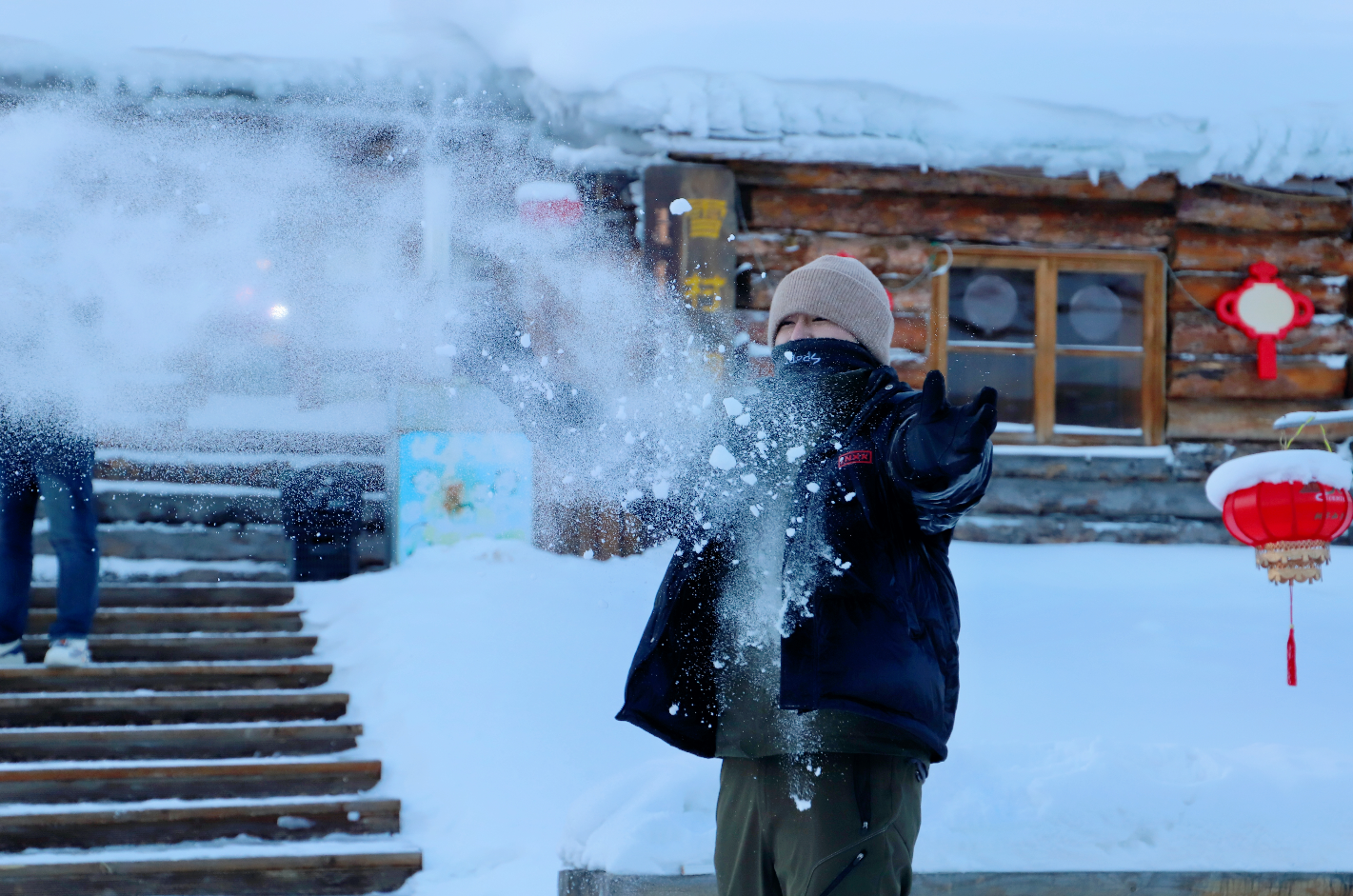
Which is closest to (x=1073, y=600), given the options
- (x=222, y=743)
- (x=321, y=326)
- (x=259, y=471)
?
(x=222, y=743)

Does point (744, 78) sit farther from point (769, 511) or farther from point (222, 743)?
point (769, 511)

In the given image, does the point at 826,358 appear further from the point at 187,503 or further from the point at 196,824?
the point at 187,503

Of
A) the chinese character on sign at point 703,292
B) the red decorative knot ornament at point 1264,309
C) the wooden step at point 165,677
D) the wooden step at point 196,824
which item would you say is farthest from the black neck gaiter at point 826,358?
the red decorative knot ornament at point 1264,309

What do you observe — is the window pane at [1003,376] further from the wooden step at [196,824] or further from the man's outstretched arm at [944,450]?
the man's outstretched arm at [944,450]

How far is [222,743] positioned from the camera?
4.20 meters

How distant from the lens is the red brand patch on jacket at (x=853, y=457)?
5.69 feet

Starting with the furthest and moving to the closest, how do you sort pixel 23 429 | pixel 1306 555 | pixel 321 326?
pixel 321 326
pixel 23 429
pixel 1306 555

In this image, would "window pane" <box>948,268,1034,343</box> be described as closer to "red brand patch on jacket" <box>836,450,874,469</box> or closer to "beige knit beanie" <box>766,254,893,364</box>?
"beige knit beanie" <box>766,254,893,364</box>

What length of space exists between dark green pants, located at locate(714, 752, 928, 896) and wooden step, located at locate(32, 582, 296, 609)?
4.29 m

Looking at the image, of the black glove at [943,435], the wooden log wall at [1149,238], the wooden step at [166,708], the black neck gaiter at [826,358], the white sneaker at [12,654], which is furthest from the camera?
the wooden log wall at [1149,238]

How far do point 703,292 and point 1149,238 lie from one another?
2.82 m

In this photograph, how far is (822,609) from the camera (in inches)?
A: 67.2

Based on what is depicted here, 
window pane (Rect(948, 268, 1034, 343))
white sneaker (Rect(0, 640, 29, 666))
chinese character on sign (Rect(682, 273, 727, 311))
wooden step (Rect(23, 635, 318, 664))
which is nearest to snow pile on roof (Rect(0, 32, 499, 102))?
chinese character on sign (Rect(682, 273, 727, 311))

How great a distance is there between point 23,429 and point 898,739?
4.29m
